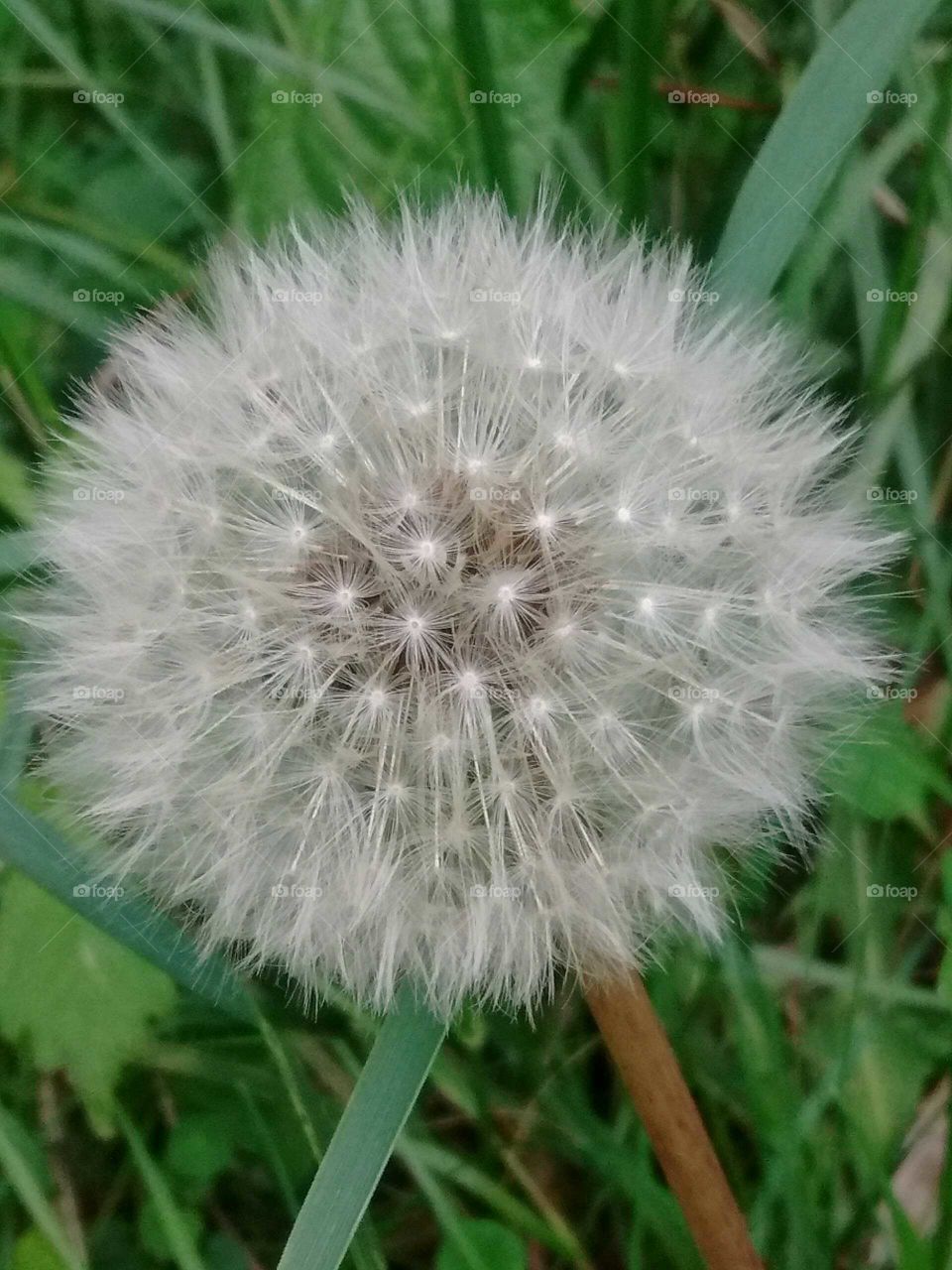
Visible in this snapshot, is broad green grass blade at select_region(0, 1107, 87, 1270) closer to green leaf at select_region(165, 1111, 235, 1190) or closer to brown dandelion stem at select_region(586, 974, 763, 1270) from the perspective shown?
green leaf at select_region(165, 1111, 235, 1190)

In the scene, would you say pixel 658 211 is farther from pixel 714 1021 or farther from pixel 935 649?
pixel 714 1021

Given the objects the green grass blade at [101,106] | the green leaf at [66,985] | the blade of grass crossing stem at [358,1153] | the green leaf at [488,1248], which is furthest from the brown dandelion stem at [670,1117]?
the green grass blade at [101,106]

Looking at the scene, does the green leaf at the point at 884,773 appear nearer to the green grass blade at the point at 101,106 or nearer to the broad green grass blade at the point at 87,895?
the broad green grass blade at the point at 87,895

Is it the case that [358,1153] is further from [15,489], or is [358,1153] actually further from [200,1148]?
[15,489]

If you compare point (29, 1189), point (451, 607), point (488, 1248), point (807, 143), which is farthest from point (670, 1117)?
point (807, 143)

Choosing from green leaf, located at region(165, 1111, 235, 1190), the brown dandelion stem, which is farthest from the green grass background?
the brown dandelion stem

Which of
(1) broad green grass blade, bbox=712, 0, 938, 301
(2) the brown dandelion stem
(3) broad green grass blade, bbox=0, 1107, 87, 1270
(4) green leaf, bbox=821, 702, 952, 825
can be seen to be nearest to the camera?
(2) the brown dandelion stem
